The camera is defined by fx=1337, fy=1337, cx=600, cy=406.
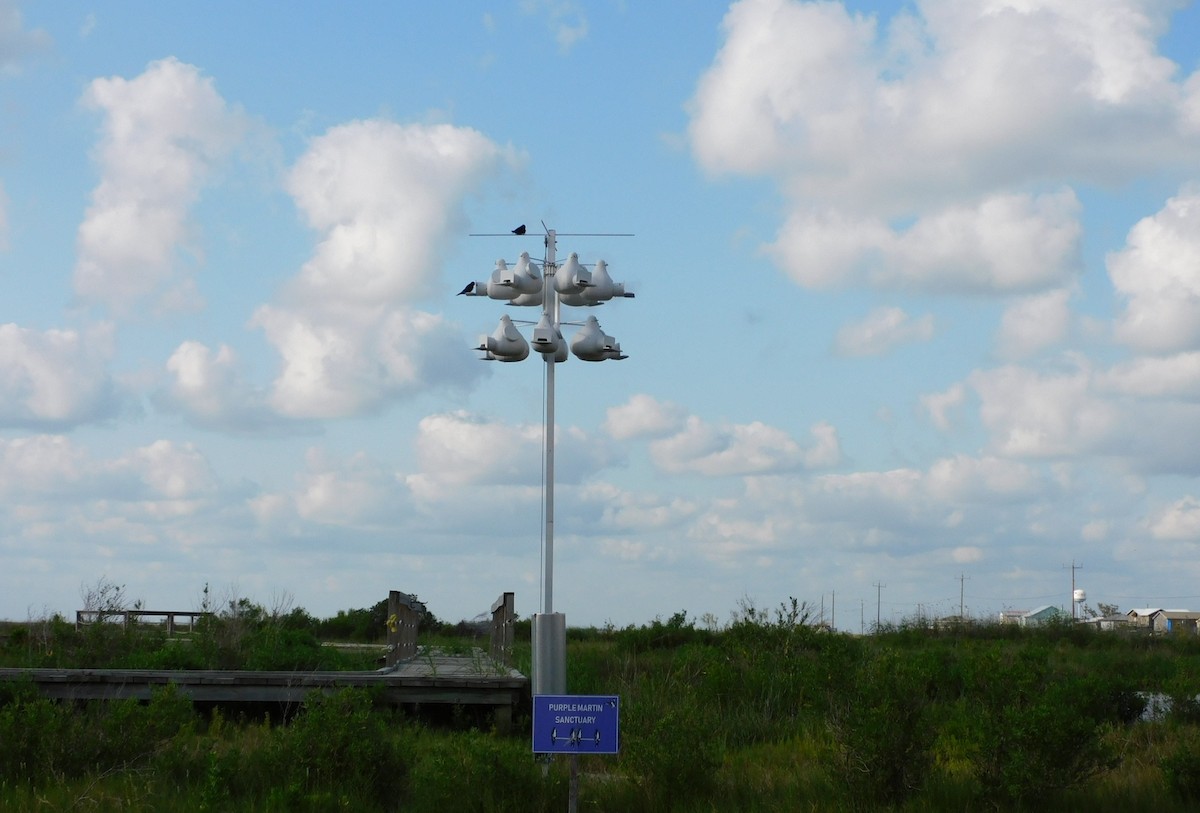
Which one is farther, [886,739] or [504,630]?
[504,630]

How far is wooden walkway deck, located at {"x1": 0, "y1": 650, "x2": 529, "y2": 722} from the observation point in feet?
53.1

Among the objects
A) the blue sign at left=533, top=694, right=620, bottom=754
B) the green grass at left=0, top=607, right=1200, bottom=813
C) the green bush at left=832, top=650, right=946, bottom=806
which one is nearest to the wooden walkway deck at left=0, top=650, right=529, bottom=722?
the green grass at left=0, top=607, right=1200, bottom=813

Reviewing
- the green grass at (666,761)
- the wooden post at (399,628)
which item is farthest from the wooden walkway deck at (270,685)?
the wooden post at (399,628)

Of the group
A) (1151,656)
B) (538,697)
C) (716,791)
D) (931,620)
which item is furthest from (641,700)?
(931,620)

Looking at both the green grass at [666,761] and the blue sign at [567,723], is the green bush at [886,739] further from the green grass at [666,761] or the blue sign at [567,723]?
the blue sign at [567,723]

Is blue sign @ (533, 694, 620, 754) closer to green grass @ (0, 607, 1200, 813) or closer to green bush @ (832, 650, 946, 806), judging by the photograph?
green grass @ (0, 607, 1200, 813)

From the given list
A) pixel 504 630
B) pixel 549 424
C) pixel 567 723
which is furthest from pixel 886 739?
pixel 504 630

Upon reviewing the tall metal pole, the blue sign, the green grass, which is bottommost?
the green grass

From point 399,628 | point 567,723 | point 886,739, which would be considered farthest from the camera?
point 399,628

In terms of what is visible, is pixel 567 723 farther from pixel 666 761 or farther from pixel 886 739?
pixel 886 739

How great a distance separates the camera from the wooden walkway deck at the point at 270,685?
53.1 feet

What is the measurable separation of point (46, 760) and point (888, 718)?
7.51m

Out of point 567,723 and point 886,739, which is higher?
point 567,723

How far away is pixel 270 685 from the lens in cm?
1653
